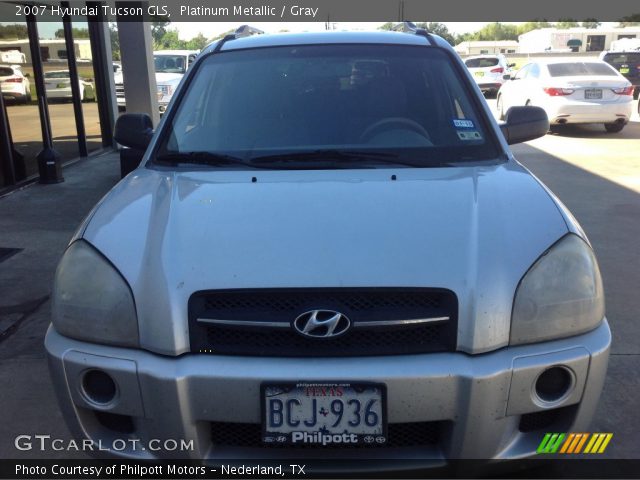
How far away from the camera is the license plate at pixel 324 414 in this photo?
1.90 metres

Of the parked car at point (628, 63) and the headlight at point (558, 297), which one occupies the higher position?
the headlight at point (558, 297)

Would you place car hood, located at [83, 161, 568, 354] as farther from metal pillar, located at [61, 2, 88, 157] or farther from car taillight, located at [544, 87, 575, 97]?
car taillight, located at [544, 87, 575, 97]

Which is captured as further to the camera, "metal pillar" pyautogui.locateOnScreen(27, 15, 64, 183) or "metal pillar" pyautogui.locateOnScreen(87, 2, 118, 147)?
"metal pillar" pyautogui.locateOnScreen(87, 2, 118, 147)

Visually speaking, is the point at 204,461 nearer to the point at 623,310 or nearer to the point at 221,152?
the point at 221,152

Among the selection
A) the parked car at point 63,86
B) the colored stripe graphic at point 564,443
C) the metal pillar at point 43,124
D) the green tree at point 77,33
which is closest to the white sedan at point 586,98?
the parked car at point 63,86

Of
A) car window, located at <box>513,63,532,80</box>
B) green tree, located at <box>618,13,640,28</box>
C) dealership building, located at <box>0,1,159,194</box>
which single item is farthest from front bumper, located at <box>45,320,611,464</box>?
green tree, located at <box>618,13,640,28</box>

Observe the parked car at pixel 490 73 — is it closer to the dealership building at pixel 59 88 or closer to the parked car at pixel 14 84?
the dealership building at pixel 59 88

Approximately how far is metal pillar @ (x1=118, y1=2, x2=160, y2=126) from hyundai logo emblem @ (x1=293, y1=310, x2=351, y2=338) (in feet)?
32.0

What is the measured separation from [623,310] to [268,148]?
2.63 meters

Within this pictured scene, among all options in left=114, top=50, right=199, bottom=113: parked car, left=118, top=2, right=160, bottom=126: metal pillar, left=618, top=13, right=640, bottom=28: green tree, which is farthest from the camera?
left=618, top=13, right=640, bottom=28: green tree

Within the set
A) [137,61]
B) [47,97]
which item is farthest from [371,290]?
[137,61]

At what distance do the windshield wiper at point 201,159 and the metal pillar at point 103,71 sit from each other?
29.0 ft

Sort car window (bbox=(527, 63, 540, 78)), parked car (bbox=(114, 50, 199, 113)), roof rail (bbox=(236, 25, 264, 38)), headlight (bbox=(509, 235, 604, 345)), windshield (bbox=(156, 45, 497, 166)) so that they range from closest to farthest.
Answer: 1. headlight (bbox=(509, 235, 604, 345))
2. windshield (bbox=(156, 45, 497, 166))
3. roof rail (bbox=(236, 25, 264, 38))
4. car window (bbox=(527, 63, 540, 78))
5. parked car (bbox=(114, 50, 199, 113))

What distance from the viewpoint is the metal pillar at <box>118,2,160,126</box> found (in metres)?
11.0
